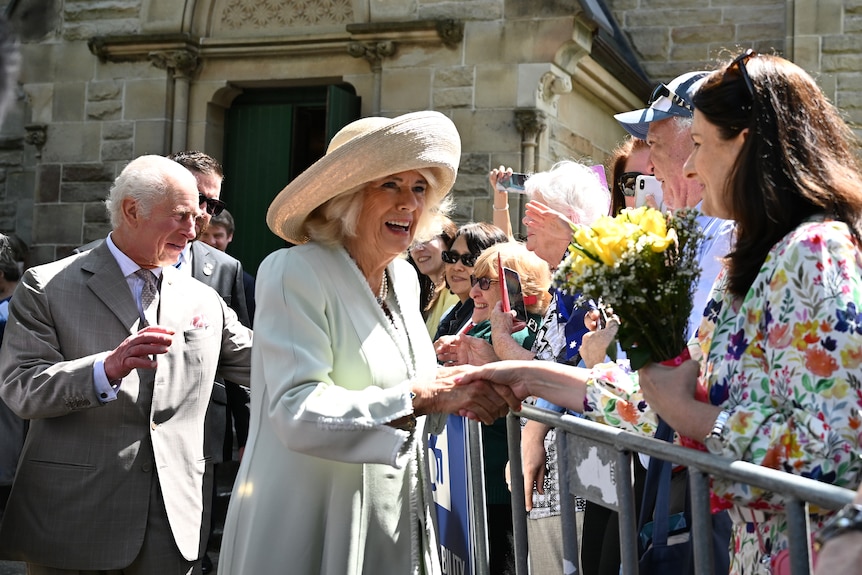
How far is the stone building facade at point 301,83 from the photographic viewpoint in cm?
893

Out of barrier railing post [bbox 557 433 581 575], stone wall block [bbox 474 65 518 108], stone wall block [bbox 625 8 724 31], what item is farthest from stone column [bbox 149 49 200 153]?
barrier railing post [bbox 557 433 581 575]

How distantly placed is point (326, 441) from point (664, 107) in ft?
5.77

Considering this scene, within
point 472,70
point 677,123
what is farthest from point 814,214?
point 472,70

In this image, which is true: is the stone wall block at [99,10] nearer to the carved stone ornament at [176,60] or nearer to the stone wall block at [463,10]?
the carved stone ornament at [176,60]

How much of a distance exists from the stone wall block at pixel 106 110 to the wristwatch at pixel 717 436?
8.92 metres

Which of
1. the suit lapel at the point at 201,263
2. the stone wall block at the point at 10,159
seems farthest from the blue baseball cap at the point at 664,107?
the stone wall block at the point at 10,159

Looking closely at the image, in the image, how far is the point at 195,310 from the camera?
4168 mm

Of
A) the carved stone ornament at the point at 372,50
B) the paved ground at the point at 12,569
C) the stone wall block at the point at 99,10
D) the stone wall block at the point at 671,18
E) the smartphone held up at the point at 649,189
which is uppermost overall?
the stone wall block at the point at 671,18

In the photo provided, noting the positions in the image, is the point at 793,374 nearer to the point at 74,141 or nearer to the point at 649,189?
the point at 649,189

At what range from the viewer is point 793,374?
212 centimetres

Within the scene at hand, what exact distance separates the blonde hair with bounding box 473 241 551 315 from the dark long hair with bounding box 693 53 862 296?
2.44m

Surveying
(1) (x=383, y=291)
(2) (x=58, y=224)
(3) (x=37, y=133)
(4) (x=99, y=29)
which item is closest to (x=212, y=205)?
(1) (x=383, y=291)

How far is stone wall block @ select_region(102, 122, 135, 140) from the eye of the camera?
10078 millimetres

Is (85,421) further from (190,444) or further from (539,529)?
(539,529)
